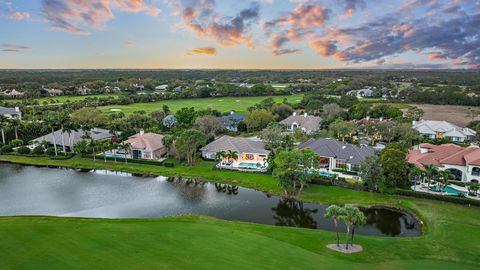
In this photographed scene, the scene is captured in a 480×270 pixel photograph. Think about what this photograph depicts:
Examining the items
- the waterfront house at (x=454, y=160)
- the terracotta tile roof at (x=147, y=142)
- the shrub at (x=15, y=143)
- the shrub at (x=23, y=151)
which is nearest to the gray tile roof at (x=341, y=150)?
the waterfront house at (x=454, y=160)

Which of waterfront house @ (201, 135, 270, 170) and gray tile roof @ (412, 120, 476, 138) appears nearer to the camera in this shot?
waterfront house @ (201, 135, 270, 170)

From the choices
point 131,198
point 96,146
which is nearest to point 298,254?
point 131,198

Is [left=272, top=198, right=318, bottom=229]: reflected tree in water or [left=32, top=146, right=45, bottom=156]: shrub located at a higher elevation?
[left=32, top=146, right=45, bottom=156]: shrub

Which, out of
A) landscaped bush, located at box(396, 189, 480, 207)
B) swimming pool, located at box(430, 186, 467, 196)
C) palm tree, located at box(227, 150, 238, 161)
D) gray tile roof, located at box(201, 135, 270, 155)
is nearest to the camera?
landscaped bush, located at box(396, 189, 480, 207)

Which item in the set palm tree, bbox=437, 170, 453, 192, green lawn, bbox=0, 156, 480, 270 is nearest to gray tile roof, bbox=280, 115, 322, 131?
palm tree, bbox=437, 170, 453, 192

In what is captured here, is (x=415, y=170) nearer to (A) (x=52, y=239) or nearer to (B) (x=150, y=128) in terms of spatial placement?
(A) (x=52, y=239)

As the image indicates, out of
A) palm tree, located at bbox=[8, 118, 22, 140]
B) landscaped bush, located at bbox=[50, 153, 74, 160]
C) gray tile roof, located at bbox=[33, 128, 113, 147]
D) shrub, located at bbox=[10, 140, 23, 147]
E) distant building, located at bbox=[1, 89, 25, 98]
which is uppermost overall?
distant building, located at bbox=[1, 89, 25, 98]

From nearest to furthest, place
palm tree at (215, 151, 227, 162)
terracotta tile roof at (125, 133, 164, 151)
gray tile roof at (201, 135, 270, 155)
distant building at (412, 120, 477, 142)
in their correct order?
1. palm tree at (215, 151, 227, 162)
2. gray tile roof at (201, 135, 270, 155)
3. terracotta tile roof at (125, 133, 164, 151)
4. distant building at (412, 120, 477, 142)

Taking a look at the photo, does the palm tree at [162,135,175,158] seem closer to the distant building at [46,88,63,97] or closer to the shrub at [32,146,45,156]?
the shrub at [32,146,45,156]
